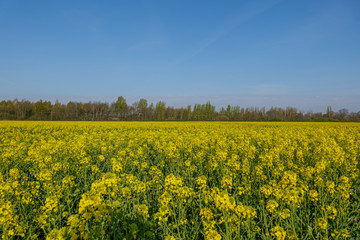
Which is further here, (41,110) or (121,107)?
(121,107)

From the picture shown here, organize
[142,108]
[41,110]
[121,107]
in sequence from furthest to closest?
[142,108] < [121,107] < [41,110]

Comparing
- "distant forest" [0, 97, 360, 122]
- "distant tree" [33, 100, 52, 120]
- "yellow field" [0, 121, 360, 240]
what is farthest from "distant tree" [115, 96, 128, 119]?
"yellow field" [0, 121, 360, 240]

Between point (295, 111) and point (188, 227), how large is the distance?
125115mm

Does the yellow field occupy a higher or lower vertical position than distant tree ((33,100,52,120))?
lower

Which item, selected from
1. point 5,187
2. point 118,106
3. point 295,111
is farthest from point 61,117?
point 295,111

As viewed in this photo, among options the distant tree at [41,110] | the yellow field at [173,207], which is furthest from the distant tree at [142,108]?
the yellow field at [173,207]

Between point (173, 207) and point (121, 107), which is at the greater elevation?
point (121, 107)

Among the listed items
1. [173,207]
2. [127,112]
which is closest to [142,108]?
→ [127,112]

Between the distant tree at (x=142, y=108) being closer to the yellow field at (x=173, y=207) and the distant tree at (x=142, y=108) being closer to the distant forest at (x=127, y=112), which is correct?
the distant forest at (x=127, y=112)

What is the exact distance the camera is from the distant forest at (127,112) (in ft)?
257

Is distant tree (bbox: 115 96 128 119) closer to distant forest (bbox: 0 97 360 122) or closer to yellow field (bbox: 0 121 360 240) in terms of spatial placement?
distant forest (bbox: 0 97 360 122)

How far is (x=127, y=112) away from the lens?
89.2 meters

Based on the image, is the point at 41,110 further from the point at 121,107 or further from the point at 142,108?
the point at 142,108

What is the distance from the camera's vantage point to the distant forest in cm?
7844
